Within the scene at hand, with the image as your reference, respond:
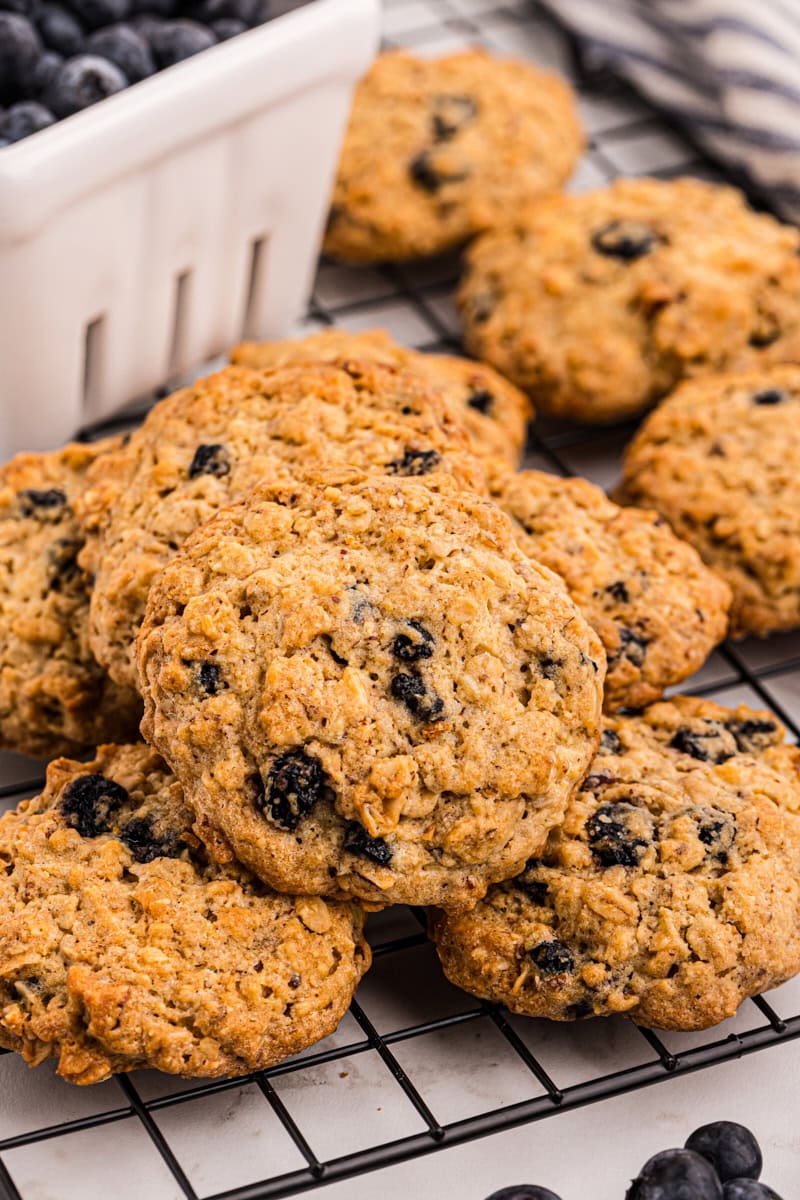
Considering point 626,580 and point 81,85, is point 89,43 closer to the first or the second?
point 81,85

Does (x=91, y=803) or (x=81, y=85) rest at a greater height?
(x=81, y=85)

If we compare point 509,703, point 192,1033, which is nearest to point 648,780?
point 509,703

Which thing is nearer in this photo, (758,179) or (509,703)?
(509,703)

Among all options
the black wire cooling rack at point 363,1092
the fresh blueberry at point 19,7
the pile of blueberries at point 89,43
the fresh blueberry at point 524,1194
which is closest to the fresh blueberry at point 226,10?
the pile of blueberries at point 89,43

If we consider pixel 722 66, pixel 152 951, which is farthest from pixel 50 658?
pixel 722 66

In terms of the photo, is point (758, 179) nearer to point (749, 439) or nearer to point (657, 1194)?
point (749, 439)

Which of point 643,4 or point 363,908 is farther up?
point 643,4
